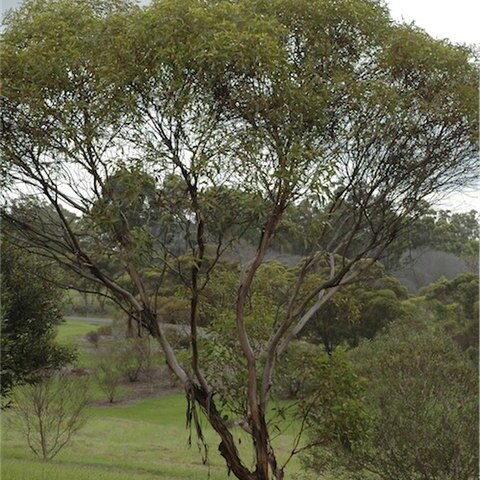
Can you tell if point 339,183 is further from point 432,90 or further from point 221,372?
point 221,372

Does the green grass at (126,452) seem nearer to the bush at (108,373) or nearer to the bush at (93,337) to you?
the bush at (108,373)

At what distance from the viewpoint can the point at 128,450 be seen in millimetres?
20703

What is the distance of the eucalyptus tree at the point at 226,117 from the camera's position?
6934mm

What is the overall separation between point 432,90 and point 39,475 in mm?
8580

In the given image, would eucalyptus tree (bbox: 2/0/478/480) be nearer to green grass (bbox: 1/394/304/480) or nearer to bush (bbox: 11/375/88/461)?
green grass (bbox: 1/394/304/480)

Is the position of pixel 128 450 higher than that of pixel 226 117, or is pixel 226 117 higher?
pixel 226 117

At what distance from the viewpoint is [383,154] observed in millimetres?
7891

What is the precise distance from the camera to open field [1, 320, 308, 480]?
1393 cm

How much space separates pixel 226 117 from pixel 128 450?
1561cm

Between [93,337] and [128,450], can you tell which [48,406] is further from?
[93,337]

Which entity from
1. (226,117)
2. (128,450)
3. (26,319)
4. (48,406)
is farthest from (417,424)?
(128,450)

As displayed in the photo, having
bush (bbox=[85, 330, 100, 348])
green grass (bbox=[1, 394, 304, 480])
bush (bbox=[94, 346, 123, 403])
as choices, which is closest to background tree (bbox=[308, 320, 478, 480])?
green grass (bbox=[1, 394, 304, 480])

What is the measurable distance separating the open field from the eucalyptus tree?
184 inches

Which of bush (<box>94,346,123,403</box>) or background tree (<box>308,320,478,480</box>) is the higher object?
background tree (<box>308,320,478,480</box>)
